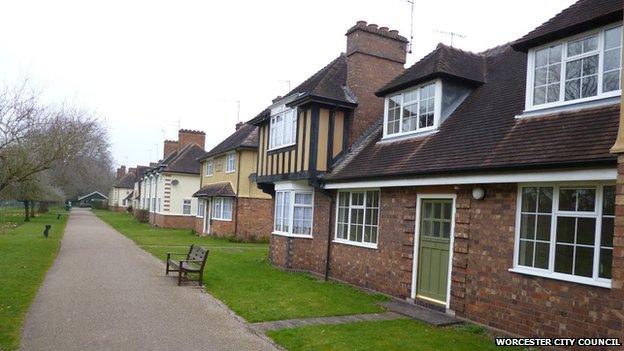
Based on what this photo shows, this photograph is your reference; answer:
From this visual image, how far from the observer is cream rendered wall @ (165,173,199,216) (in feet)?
121

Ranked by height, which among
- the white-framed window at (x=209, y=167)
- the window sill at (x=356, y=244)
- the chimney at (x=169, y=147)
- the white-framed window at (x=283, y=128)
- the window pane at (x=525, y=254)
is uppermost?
the chimney at (x=169, y=147)

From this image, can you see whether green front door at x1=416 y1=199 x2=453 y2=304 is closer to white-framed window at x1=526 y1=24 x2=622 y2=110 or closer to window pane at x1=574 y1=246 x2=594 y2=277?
white-framed window at x1=526 y1=24 x2=622 y2=110

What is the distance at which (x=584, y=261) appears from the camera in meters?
7.44

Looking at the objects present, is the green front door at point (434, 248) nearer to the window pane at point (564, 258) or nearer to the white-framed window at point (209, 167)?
the window pane at point (564, 258)

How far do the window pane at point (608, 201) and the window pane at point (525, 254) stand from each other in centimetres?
138

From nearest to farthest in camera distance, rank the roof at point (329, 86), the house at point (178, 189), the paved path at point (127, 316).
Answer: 1. the paved path at point (127, 316)
2. the roof at point (329, 86)
3. the house at point (178, 189)

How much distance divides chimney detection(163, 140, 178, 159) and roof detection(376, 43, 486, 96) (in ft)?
114

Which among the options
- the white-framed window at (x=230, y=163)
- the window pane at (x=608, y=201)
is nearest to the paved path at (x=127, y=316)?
the window pane at (x=608, y=201)

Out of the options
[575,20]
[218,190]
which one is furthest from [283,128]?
[218,190]

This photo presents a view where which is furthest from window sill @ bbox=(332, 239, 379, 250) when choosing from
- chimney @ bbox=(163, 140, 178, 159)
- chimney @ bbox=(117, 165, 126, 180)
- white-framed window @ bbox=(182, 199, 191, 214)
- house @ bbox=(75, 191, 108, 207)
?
house @ bbox=(75, 191, 108, 207)

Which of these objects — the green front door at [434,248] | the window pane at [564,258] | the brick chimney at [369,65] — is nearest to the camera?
the window pane at [564,258]

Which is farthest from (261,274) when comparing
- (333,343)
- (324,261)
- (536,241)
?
(536,241)

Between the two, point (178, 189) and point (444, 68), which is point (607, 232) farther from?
point (178, 189)

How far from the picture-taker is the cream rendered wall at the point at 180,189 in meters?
37.0
